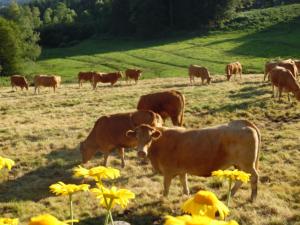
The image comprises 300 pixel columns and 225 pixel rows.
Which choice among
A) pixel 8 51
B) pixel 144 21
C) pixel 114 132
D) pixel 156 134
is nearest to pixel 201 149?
pixel 156 134

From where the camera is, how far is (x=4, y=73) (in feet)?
188

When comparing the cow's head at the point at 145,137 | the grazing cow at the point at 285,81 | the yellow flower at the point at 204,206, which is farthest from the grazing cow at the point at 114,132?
the grazing cow at the point at 285,81

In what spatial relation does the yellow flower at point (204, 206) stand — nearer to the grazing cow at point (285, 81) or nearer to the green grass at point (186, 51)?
the grazing cow at point (285, 81)

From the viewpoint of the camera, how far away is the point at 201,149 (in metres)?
9.70

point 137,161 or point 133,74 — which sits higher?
point 137,161

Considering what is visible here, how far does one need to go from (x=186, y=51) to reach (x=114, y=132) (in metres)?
47.7

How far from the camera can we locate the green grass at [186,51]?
51.3m

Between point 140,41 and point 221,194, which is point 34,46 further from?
point 221,194

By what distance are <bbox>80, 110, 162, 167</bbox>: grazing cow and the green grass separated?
31.5 meters

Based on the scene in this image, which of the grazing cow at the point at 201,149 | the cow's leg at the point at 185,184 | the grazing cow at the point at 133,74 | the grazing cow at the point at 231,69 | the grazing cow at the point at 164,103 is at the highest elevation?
the grazing cow at the point at 201,149

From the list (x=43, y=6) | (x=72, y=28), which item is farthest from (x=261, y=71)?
(x=43, y=6)

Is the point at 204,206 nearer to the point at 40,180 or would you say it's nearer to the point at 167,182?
the point at 167,182

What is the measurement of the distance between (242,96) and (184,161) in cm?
1372

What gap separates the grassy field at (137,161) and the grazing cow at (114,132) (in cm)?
50
